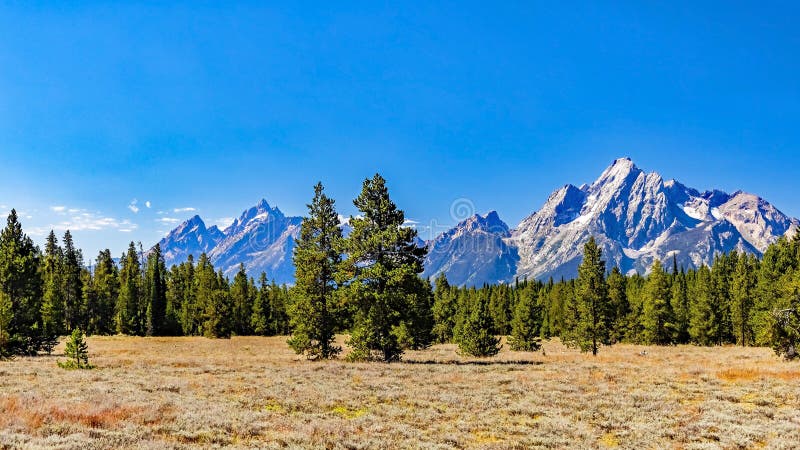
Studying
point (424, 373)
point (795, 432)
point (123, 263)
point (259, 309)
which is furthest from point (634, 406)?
point (123, 263)

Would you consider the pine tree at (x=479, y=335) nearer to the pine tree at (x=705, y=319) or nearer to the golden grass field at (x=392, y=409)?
the golden grass field at (x=392, y=409)

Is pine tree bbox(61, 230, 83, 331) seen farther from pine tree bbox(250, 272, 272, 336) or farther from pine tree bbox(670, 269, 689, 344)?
pine tree bbox(670, 269, 689, 344)

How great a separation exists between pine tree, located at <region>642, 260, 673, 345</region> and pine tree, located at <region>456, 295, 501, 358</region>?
4152 centimetres

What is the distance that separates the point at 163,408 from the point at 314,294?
18.9 metres

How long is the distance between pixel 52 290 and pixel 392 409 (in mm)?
67685

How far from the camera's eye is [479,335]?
43.0 meters

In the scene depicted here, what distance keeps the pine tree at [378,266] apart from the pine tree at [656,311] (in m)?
54.8

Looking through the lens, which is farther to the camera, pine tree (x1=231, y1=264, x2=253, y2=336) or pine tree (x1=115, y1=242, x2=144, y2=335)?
pine tree (x1=231, y1=264, x2=253, y2=336)

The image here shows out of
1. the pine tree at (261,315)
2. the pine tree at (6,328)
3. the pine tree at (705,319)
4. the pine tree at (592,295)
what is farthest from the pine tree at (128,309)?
the pine tree at (705,319)

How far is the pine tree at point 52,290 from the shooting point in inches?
2386

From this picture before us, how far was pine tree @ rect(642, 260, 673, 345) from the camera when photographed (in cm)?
7262

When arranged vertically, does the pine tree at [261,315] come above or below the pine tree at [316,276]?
below

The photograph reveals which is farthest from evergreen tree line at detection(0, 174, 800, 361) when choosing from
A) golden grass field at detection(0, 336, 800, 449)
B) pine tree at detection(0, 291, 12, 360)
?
golden grass field at detection(0, 336, 800, 449)

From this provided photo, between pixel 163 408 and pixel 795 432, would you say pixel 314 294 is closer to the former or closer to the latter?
pixel 163 408
